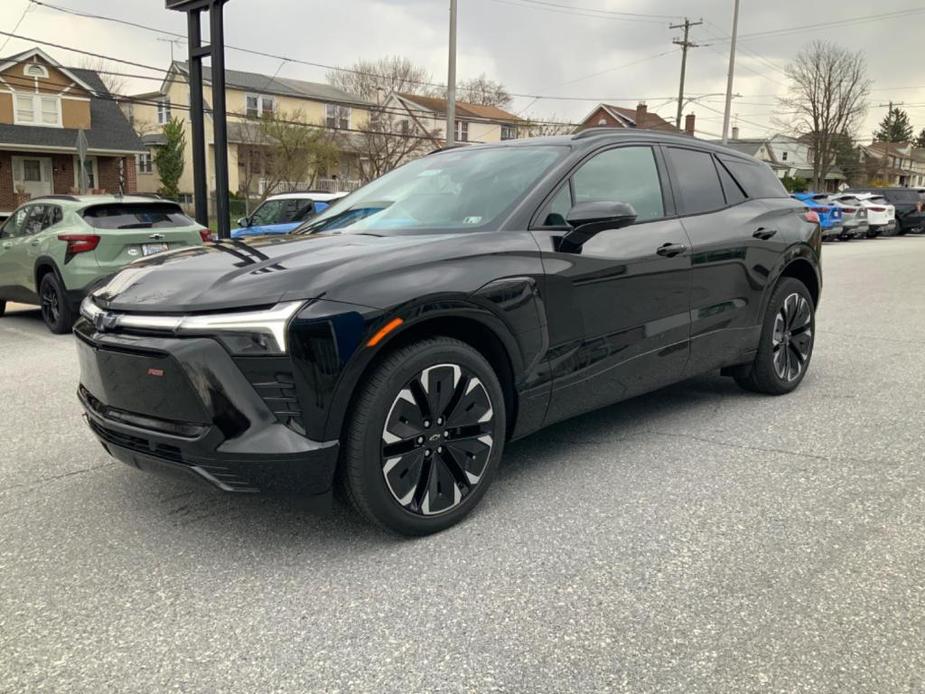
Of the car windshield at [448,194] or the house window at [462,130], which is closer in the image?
the car windshield at [448,194]

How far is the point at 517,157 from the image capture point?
4125 mm

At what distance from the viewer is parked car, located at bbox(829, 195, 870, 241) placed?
27484 mm

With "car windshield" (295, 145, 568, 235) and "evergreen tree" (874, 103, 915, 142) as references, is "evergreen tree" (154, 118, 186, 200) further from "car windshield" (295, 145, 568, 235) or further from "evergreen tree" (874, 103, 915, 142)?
"evergreen tree" (874, 103, 915, 142)

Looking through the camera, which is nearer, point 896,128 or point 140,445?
point 140,445

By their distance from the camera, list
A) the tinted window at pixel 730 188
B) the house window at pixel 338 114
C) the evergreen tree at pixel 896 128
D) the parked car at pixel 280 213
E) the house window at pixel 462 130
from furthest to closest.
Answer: the evergreen tree at pixel 896 128 < the house window at pixel 462 130 < the house window at pixel 338 114 < the parked car at pixel 280 213 < the tinted window at pixel 730 188

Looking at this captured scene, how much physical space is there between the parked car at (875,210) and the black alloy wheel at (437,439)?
29645 millimetres

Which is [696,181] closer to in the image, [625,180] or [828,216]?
[625,180]

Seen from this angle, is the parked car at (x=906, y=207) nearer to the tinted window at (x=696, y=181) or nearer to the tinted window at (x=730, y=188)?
the tinted window at (x=730, y=188)

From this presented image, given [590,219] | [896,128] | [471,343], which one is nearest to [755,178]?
[590,219]

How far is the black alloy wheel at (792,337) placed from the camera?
5.30 m

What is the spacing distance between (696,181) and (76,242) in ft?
23.1

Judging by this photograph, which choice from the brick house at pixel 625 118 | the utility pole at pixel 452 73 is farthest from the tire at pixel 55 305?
the brick house at pixel 625 118

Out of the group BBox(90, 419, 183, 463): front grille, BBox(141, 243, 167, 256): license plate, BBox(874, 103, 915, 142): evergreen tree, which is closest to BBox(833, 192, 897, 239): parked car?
BBox(141, 243, 167, 256): license plate

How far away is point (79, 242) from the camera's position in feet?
29.0
